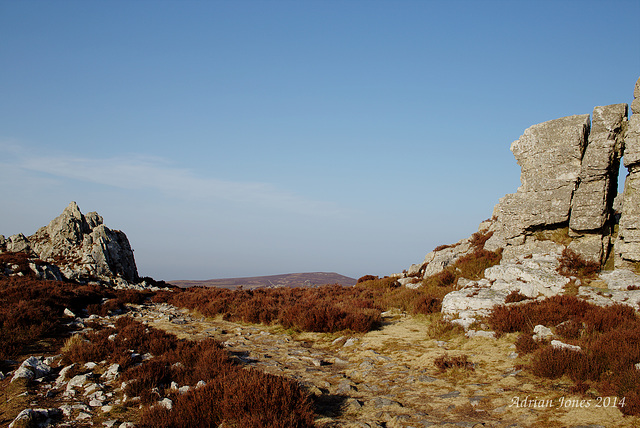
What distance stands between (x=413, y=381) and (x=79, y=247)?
30721 mm

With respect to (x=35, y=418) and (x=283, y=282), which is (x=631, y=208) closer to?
(x=35, y=418)

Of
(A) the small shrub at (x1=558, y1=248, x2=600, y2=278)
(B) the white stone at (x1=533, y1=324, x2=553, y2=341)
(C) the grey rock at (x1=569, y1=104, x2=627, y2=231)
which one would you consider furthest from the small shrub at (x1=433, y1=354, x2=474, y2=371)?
(C) the grey rock at (x1=569, y1=104, x2=627, y2=231)

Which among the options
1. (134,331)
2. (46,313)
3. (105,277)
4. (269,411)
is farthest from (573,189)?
(105,277)

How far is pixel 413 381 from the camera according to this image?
7883 mm

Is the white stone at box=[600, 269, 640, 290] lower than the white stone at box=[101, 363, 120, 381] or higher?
higher

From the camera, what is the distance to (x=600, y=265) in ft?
44.7

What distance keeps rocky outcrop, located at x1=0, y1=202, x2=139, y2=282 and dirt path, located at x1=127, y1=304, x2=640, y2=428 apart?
61.6 ft

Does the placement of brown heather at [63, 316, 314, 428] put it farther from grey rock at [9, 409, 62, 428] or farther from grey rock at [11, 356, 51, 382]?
grey rock at [9, 409, 62, 428]

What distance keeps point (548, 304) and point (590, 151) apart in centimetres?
785


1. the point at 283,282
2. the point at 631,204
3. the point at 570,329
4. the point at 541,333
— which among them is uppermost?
the point at 631,204

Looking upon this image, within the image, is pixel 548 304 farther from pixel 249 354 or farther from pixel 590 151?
pixel 249 354

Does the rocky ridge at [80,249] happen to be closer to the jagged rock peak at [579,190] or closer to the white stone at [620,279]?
the jagged rock peak at [579,190]

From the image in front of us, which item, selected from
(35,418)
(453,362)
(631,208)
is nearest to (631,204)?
(631,208)

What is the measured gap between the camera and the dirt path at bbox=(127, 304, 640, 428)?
226 inches
